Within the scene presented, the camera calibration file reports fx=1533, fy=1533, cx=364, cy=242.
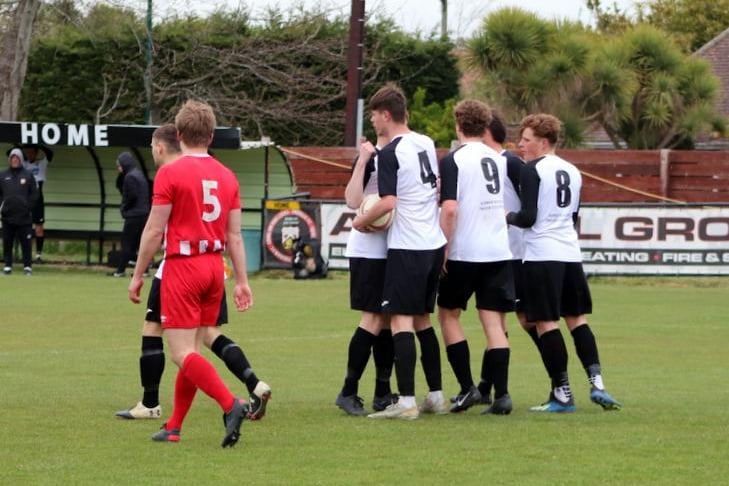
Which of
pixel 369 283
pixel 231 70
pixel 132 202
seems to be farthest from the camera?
pixel 231 70

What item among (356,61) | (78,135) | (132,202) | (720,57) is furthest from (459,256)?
(720,57)

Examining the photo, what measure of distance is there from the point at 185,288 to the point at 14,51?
27958mm

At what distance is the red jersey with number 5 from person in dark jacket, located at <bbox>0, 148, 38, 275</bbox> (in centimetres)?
1617

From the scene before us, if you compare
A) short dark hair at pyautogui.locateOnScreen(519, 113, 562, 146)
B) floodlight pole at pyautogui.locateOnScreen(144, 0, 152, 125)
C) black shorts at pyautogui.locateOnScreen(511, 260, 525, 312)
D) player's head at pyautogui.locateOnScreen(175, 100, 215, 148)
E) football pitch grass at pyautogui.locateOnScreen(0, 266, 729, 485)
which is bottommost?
football pitch grass at pyautogui.locateOnScreen(0, 266, 729, 485)

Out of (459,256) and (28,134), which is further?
(28,134)

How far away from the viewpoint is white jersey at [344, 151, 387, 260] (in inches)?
378

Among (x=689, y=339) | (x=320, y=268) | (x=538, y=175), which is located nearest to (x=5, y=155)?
(x=320, y=268)

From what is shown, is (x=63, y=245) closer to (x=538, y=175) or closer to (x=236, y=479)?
(x=538, y=175)

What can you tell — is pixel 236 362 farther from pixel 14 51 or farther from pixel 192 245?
pixel 14 51

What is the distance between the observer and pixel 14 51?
3488 cm

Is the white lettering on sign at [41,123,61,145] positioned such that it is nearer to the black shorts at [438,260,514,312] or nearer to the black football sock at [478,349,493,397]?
the black football sock at [478,349,493,397]

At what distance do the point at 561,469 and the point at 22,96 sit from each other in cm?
3406

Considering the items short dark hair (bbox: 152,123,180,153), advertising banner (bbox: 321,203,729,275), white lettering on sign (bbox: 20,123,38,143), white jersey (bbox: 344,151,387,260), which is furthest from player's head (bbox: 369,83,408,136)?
white lettering on sign (bbox: 20,123,38,143)

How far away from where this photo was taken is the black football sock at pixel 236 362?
887 cm
